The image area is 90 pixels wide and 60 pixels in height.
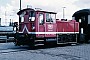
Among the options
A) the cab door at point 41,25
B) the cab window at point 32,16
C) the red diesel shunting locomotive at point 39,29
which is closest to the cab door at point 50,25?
the red diesel shunting locomotive at point 39,29

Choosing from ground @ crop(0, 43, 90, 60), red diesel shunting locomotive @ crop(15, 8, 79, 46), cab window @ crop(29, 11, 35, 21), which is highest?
cab window @ crop(29, 11, 35, 21)

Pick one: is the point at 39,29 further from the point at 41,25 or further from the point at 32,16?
the point at 32,16

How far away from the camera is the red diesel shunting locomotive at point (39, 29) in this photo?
16844mm

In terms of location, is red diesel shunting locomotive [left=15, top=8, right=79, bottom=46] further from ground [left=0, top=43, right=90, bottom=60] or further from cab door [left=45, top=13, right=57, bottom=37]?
ground [left=0, top=43, right=90, bottom=60]

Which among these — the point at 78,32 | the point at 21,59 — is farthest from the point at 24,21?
the point at 21,59

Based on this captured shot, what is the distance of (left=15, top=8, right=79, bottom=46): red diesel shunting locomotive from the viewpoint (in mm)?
16844

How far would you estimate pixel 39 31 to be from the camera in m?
17.0

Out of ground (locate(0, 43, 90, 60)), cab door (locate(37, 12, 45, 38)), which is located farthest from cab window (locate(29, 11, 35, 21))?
ground (locate(0, 43, 90, 60))

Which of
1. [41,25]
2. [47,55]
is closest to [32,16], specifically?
[41,25]

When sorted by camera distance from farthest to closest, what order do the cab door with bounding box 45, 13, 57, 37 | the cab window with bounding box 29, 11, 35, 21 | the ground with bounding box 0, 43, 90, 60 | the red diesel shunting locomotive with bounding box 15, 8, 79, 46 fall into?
1. the cab door with bounding box 45, 13, 57, 37
2. the cab window with bounding box 29, 11, 35, 21
3. the red diesel shunting locomotive with bounding box 15, 8, 79, 46
4. the ground with bounding box 0, 43, 90, 60

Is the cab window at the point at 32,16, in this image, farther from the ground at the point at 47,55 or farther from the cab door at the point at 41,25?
the ground at the point at 47,55

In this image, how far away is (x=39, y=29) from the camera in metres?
16.9

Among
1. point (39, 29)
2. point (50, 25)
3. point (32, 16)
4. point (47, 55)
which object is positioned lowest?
point (47, 55)

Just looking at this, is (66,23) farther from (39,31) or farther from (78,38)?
(39,31)
